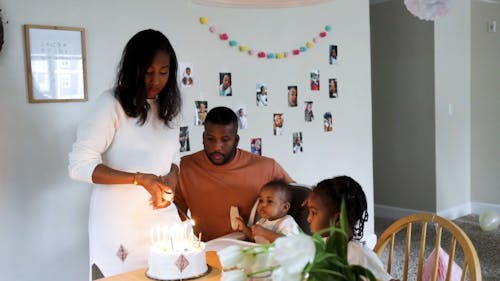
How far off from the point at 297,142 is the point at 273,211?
1.44 m

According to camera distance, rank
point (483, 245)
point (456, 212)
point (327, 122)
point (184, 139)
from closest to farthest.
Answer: point (184, 139) → point (327, 122) → point (483, 245) → point (456, 212)

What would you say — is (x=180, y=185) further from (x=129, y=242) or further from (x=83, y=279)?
(x=83, y=279)

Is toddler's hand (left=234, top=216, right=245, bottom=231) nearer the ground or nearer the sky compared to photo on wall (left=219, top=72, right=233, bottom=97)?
nearer the ground

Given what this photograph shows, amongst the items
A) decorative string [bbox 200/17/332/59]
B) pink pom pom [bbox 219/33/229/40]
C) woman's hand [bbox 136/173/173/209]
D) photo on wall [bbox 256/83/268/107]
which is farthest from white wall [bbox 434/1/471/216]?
woman's hand [bbox 136/173/173/209]

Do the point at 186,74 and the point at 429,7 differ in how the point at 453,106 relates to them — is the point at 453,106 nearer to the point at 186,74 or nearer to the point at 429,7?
the point at 186,74

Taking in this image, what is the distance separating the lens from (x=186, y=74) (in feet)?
9.80

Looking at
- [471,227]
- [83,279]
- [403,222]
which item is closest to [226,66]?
[83,279]

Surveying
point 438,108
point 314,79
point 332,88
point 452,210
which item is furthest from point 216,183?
point 452,210

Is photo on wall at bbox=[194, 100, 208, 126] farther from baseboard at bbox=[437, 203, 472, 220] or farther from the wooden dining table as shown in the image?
baseboard at bbox=[437, 203, 472, 220]

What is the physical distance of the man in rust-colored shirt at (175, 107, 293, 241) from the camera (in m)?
2.27

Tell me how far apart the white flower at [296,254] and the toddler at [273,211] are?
4.72ft

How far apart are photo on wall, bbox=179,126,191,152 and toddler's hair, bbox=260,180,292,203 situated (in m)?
0.83

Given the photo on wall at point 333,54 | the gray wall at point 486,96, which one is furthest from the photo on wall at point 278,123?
the gray wall at point 486,96

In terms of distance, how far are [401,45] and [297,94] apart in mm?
2047
